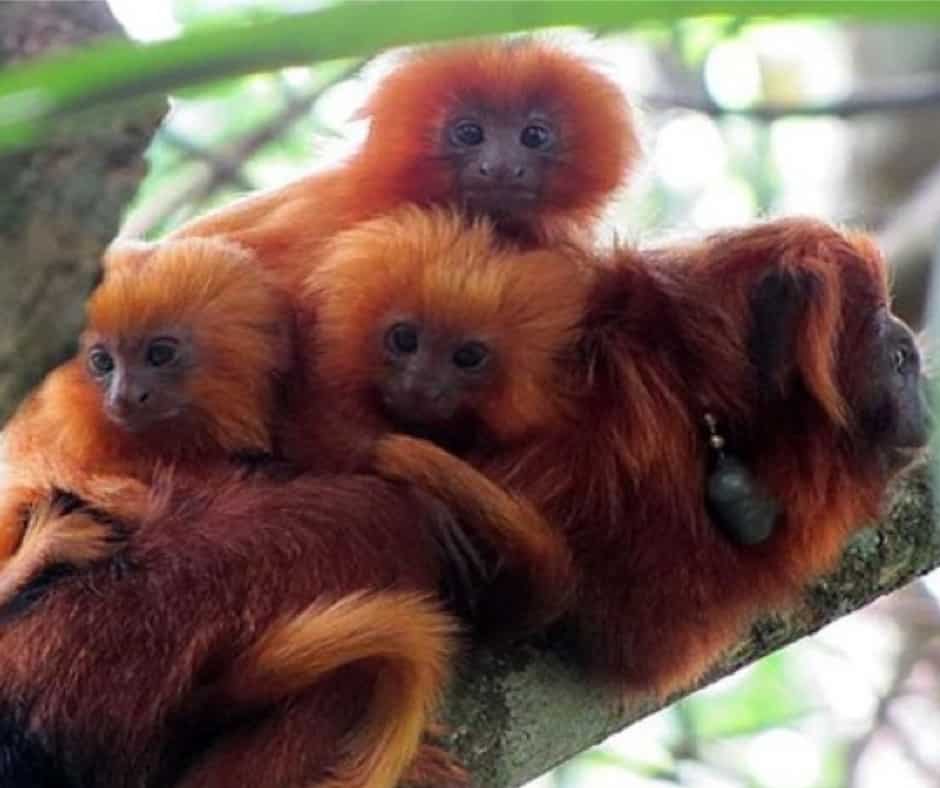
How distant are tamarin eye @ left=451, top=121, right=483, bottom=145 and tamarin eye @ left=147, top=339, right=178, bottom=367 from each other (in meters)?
0.56

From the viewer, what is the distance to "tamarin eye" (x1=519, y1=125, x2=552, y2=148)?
232 cm

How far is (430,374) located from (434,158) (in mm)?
489

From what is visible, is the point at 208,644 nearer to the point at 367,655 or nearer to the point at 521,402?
the point at 367,655

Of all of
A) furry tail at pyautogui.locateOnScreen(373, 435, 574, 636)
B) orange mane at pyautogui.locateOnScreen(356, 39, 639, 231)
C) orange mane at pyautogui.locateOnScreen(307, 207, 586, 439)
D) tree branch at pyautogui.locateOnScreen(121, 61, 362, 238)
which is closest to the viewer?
furry tail at pyautogui.locateOnScreen(373, 435, 574, 636)

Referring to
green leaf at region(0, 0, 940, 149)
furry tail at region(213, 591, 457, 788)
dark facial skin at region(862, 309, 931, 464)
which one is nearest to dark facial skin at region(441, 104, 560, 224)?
dark facial skin at region(862, 309, 931, 464)

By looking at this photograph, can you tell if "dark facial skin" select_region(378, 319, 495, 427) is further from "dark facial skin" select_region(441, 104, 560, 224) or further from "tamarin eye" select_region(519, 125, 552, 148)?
"tamarin eye" select_region(519, 125, 552, 148)

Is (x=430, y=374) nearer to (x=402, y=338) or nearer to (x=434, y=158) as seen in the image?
(x=402, y=338)

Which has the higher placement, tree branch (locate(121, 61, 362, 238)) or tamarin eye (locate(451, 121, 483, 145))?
tamarin eye (locate(451, 121, 483, 145))

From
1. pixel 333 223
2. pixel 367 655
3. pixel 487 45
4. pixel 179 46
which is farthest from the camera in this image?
pixel 487 45

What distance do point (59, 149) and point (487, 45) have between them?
5.88 feet

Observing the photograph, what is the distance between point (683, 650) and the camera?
6.26 ft

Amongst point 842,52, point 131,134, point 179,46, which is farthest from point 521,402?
point 842,52

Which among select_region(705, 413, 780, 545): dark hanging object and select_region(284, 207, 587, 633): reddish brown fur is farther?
select_region(705, 413, 780, 545): dark hanging object

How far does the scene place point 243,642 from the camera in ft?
5.45
